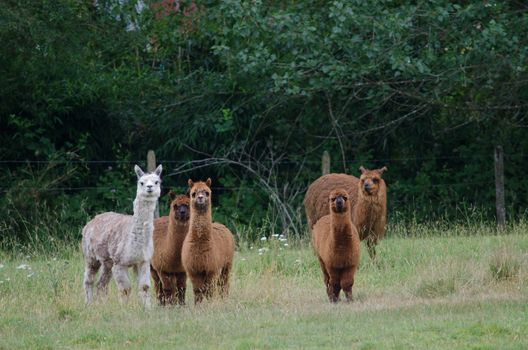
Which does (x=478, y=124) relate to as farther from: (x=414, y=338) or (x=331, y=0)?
(x=414, y=338)

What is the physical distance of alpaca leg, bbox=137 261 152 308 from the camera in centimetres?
1127

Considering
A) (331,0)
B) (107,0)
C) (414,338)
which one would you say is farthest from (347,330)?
(107,0)

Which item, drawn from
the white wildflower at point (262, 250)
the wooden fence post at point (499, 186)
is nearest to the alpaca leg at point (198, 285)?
the white wildflower at point (262, 250)

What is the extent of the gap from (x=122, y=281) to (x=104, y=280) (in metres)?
0.84

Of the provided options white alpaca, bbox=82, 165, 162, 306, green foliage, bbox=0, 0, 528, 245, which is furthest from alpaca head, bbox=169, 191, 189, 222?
green foliage, bbox=0, 0, 528, 245

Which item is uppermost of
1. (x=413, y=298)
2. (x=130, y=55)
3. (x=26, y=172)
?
(x=130, y=55)

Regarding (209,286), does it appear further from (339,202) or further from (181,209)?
(339,202)

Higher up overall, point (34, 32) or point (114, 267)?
point (34, 32)

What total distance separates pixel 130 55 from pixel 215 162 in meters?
3.63

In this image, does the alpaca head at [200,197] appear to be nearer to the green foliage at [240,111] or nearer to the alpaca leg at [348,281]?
the alpaca leg at [348,281]

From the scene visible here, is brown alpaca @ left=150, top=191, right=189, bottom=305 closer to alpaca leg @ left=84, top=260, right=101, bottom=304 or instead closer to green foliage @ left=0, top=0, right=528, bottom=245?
alpaca leg @ left=84, top=260, right=101, bottom=304

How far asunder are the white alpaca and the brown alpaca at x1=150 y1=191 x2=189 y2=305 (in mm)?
186

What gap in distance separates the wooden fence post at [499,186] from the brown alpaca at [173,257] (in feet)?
25.0

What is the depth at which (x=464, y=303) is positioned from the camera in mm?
10492
